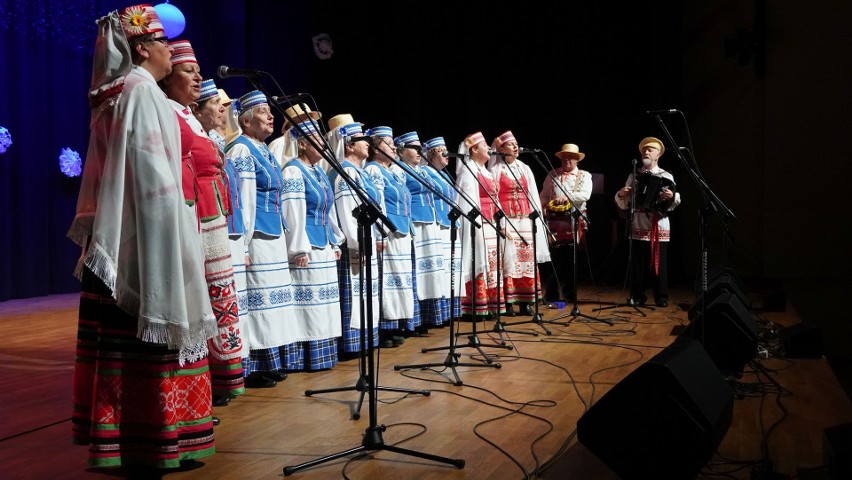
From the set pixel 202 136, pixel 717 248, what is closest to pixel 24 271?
pixel 202 136

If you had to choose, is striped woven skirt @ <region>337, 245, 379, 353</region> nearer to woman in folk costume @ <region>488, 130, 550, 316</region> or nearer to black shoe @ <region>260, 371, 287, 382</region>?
black shoe @ <region>260, 371, 287, 382</region>

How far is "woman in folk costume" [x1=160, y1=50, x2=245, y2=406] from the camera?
2986mm

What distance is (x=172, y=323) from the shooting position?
7.72ft

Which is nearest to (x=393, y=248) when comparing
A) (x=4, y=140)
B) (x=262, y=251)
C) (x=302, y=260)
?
(x=302, y=260)

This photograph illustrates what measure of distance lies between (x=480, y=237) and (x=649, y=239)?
2.19m

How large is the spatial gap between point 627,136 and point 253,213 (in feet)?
24.0

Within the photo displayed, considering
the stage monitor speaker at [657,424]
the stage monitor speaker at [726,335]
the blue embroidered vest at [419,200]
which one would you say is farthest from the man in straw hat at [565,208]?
the stage monitor speaker at [657,424]

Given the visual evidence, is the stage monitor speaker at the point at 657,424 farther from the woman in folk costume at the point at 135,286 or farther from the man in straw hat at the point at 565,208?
the man in straw hat at the point at 565,208

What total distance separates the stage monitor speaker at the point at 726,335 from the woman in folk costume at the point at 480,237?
2708 mm

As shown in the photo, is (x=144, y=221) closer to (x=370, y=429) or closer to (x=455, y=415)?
(x=370, y=429)

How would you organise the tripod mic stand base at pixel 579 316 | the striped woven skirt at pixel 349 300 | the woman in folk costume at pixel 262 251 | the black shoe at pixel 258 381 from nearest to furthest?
1. the woman in folk costume at pixel 262 251
2. the black shoe at pixel 258 381
3. the striped woven skirt at pixel 349 300
4. the tripod mic stand base at pixel 579 316

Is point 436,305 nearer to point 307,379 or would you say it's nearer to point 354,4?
point 307,379

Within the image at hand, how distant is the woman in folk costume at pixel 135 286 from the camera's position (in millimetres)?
2346

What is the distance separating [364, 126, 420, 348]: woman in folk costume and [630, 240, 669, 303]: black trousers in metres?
3.05
